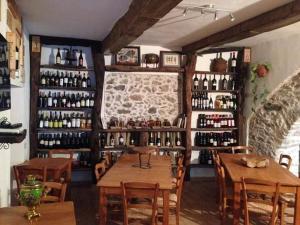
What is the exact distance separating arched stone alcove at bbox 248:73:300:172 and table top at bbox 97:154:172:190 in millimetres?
2254

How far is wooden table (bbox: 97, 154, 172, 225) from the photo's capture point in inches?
127

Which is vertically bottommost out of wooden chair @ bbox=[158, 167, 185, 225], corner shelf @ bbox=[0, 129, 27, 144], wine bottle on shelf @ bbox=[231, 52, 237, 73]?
wooden chair @ bbox=[158, 167, 185, 225]

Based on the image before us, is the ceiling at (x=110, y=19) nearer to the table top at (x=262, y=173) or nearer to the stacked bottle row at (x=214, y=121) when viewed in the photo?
the stacked bottle row at (x=214, y=121)

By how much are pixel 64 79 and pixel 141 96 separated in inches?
55.7

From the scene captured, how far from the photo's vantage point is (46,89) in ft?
18.7

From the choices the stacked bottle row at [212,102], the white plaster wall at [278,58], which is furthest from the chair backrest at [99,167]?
the white plaster wall at [278,58]

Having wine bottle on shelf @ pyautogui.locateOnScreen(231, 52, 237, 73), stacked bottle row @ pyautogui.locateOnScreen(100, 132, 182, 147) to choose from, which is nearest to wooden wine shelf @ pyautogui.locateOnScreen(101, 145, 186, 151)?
stacked bottle row @ pyautogui.locateOnScreen(100, 132, 182, 147)

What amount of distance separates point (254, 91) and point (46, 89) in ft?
12.2

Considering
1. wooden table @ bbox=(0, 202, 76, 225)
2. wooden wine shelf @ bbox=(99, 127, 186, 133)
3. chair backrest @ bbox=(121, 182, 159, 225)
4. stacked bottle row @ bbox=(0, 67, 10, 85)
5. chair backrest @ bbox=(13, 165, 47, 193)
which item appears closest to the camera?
wooden table @ bbox=(0, 202, 76, 225)

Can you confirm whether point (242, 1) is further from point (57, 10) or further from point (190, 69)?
point (190, 69)

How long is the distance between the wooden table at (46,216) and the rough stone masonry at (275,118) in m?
4.21

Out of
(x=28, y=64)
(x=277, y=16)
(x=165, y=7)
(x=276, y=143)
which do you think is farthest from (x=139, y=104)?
(x=165, y=7)

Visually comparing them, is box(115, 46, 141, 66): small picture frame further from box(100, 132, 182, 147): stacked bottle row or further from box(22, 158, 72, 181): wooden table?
box(22, 158, 72, 181): wooden table

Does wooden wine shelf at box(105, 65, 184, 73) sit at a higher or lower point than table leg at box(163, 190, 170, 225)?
higher
